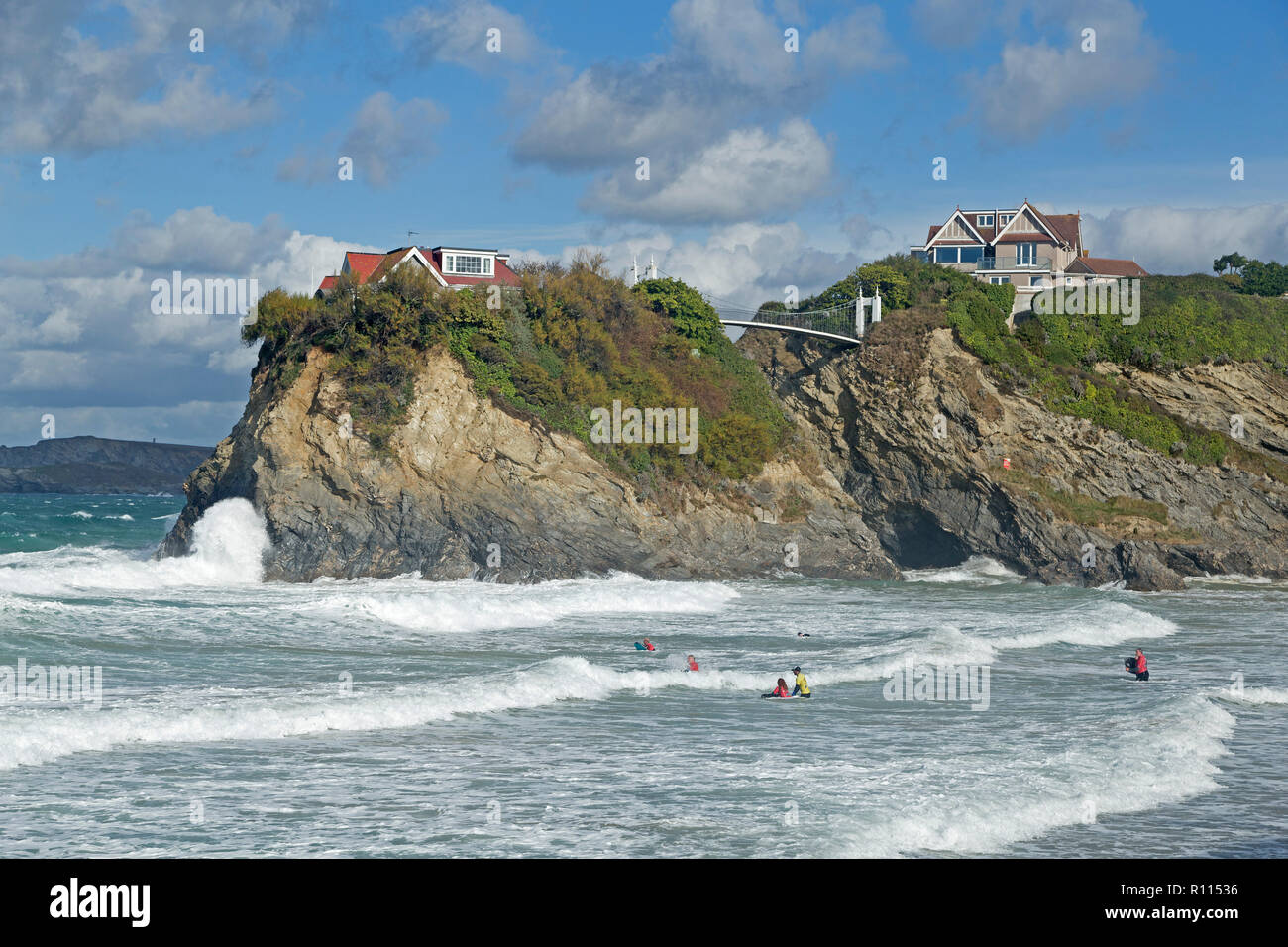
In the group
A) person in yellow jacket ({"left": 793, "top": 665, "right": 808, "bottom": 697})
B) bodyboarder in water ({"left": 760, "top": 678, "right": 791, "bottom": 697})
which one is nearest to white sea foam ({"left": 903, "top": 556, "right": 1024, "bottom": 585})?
person in yellow jacket ({"left": 793, "top": 665, "right": 808, "bottom": 697})

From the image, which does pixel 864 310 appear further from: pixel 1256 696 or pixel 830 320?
pixel 1256 696

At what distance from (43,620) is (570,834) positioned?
18.6 meters

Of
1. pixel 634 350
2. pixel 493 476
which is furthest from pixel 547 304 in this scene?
pixel 493 476

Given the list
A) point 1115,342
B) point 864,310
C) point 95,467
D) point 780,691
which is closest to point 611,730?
point 780,691

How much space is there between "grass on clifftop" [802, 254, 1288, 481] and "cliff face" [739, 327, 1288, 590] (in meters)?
0.69

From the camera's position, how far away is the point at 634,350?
1852 inches

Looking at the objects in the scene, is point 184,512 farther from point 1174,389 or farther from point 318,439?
point 1174,389

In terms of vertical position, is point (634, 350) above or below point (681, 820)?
above

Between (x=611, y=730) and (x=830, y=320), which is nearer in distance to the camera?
(x=611, y=730)

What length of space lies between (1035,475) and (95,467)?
497 feet

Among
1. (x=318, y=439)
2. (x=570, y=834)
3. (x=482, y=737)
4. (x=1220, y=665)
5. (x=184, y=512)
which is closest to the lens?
Answer: (x=570, y=834)

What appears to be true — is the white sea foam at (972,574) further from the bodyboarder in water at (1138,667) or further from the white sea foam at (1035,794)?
the white sea foam at (1035,794)

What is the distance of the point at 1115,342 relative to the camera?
4859cm

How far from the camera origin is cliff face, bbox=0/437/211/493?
15712 centimetres
